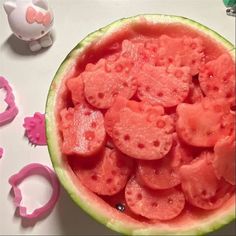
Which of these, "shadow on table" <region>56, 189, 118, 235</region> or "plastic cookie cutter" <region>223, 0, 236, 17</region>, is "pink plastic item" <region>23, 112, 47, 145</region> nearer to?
"shadow on table" <region>56, 189, 118, 235</region>

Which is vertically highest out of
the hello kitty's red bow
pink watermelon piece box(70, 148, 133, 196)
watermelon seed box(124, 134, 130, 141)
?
watermelon seed box(124, 134, 130, 141)

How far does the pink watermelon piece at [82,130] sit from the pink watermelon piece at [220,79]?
126mm

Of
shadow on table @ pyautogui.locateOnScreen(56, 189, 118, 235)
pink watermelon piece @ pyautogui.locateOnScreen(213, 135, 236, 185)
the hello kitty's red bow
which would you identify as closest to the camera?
pink watermelon piece @ pyautogui.locateOnScreen(213, 135, 236, 185)

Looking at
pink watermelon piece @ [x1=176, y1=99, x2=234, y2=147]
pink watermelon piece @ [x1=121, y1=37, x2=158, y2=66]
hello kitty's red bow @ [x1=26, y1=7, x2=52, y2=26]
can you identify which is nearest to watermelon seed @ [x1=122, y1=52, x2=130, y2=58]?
pink watermelon piece @ [x1=121, y1=37, x2=158, y2=66]

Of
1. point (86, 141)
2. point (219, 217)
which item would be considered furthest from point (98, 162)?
point (219, 217)

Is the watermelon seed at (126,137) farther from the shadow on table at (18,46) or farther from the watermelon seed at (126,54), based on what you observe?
the shadow on table at (18,46)

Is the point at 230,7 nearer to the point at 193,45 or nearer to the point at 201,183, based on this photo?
the point at 193,45

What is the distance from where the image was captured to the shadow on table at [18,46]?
0.78m

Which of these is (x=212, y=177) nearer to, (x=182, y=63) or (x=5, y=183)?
(x=182, y=63)

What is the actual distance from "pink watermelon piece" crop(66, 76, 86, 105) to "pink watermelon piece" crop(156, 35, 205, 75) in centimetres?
9

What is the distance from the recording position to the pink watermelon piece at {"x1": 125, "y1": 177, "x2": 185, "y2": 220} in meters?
0.54

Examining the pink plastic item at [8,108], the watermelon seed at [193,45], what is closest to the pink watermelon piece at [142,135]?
the watermelon seed at [193,45]

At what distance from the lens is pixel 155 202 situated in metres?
0.54

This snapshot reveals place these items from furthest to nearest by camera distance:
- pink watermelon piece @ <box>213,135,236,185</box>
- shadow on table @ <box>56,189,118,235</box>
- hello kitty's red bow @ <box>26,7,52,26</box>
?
1. hello kitty's red bow @ <box>26,7,52,26</box>
2. shadow on table @ <box>56,189,118,235</box>
3. pink watermelon piece @ <box>213,135,236,185</box>
